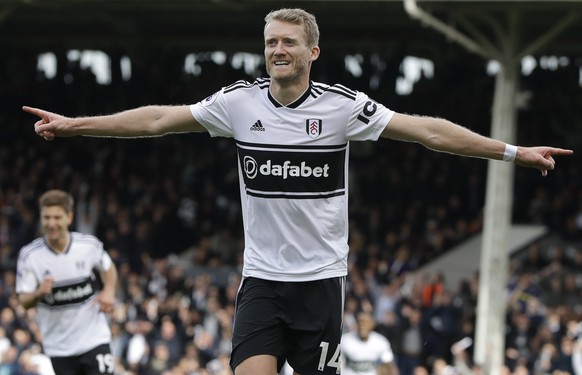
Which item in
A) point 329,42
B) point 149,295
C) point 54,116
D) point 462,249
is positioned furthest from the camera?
point 329,42

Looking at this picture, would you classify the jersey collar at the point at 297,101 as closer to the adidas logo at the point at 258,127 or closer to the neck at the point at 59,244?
the adidas logo at the point at 258,127

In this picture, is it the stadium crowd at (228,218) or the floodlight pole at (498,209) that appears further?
the floodlight pole at (498,209)

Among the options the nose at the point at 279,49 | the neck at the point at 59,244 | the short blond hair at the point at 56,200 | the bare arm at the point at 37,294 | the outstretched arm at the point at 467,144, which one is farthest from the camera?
the neck at the point at 59,244

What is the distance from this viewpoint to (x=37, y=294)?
9.17 metres

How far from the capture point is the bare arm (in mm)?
9039

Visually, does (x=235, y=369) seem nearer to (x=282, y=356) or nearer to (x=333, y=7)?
(x=282, y=356)

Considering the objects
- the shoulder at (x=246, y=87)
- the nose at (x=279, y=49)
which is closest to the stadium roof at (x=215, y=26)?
the shoulder at (x=246, y=87)

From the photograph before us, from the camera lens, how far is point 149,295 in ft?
70.4

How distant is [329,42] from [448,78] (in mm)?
3660

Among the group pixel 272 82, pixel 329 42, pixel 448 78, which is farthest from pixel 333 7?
pixel 272 82

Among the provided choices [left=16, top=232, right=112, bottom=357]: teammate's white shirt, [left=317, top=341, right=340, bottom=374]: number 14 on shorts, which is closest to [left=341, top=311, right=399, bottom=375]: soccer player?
[left=16, top=232, right=112, bottom=357]: teammate's white shirt

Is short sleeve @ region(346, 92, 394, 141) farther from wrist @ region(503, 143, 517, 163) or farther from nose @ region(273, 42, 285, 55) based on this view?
wrist @ region(503, 143, 517, 163)

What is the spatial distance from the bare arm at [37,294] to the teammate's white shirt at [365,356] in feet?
27.2

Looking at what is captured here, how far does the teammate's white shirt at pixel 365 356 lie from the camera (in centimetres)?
1717
